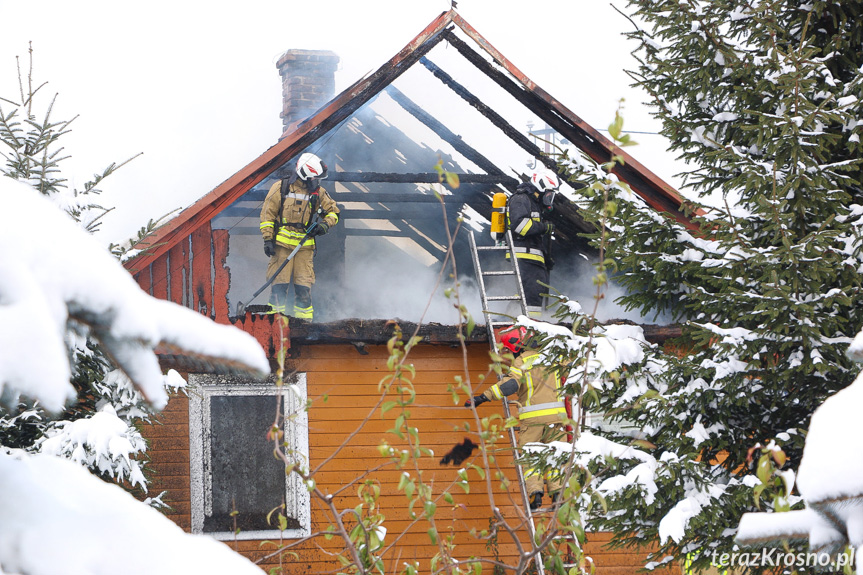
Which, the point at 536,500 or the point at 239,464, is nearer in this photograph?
the point at 536,500

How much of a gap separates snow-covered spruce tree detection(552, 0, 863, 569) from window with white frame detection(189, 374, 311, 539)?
11.5 feet

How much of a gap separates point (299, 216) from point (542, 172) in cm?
269

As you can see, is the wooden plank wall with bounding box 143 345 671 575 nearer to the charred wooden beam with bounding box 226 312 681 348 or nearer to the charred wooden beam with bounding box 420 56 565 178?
the charred wooden beam with bounding box 226 312 681 348

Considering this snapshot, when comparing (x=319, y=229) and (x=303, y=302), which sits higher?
(x=319, y=229)

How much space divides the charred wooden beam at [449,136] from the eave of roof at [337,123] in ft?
1.77

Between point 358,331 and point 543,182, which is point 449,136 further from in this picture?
point 358,331

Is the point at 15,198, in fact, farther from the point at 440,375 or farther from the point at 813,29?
the point at 440,375

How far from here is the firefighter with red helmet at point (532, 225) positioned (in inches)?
318

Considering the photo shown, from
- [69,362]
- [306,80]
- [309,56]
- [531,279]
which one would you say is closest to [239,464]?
[531,279]

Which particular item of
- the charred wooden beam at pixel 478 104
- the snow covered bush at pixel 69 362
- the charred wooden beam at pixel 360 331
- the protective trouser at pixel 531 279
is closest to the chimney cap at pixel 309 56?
the charred wooden beam at pixel 478 104

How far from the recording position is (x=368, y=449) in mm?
7836

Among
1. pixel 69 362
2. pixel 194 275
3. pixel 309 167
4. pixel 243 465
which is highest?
pixel 309 167

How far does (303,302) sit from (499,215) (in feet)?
7.62

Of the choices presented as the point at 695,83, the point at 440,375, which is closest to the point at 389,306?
the point at 440,375
